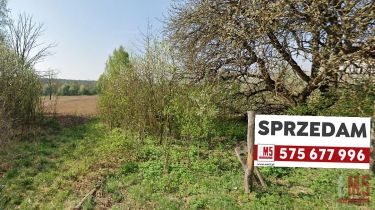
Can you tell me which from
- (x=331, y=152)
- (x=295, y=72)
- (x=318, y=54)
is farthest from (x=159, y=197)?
(x=295, y=72)

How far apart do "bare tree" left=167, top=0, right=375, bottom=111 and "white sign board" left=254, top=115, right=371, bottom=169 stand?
265cm

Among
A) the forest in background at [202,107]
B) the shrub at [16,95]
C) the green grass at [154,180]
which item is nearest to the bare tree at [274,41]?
the forest in background at [202,107]

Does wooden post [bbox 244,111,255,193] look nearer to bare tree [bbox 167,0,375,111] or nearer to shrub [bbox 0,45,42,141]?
bare tree [bbox 167,0,375,111]

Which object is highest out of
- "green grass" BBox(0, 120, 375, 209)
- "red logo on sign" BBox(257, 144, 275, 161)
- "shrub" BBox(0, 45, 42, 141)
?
"shrub" BBox(0, 45, 42, 141)

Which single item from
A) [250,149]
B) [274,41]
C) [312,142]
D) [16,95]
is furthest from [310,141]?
[16,95]

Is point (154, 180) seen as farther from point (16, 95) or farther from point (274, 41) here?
point (16, 95)

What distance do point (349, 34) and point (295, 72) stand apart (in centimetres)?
304

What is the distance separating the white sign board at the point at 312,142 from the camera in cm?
476

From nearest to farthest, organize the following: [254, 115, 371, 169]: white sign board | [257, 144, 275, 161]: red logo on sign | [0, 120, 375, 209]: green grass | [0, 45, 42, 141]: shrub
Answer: [254, 115, 371, 169]: white sign board, [257, 144, 275, 161]: red logo on sign, [0, 120, 375, 209]: green grass, [0, 45, 42, 141]: shrub

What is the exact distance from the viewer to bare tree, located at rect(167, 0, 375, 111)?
275 inches

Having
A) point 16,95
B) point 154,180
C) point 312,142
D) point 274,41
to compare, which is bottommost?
point 154,180

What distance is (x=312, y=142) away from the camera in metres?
4.85

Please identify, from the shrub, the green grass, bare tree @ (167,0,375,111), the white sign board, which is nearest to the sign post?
the white sign board

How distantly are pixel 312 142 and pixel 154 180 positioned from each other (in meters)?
3.09
